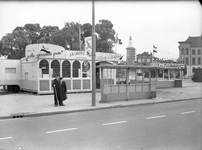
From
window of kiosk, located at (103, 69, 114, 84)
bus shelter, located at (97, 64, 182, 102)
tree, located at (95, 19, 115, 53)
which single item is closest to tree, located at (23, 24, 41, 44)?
tree, located at (95, 19, 115, 53)

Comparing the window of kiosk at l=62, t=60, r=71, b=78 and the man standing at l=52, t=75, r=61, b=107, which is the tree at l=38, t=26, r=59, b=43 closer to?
the window of kiosk at l=62, t=60, r=71, b=78

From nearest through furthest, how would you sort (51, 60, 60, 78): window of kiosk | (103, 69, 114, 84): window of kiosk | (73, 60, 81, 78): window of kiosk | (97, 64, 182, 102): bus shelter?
(97, 64, 182, 102): bus shelter < (51, 60, 60, 78): window of kiosk < (73, 60, 81, 78): window of kiosk < (103, 69, 114, 84): window of kiosk

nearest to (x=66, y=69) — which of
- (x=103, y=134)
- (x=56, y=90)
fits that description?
(x=56, y=90)

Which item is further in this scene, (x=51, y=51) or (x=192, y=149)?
(x=51, y=51)

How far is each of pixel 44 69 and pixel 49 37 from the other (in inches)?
1173

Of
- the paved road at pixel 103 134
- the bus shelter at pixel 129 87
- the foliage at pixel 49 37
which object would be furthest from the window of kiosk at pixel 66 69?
the foliage at pixel 49 37

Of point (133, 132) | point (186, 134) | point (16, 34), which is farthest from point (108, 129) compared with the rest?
point (16, 34)

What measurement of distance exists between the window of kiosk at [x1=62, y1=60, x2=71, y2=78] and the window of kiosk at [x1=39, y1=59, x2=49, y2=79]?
135cm

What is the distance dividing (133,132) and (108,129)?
856 millimetres

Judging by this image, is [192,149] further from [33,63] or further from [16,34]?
[16,34]

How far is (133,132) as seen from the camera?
735cm

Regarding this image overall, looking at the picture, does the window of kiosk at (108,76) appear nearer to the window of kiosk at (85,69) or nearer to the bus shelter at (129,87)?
the window of kiosk at (85,69)

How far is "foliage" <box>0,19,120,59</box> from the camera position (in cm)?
4128

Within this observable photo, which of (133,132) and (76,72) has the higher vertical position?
(76,72)
